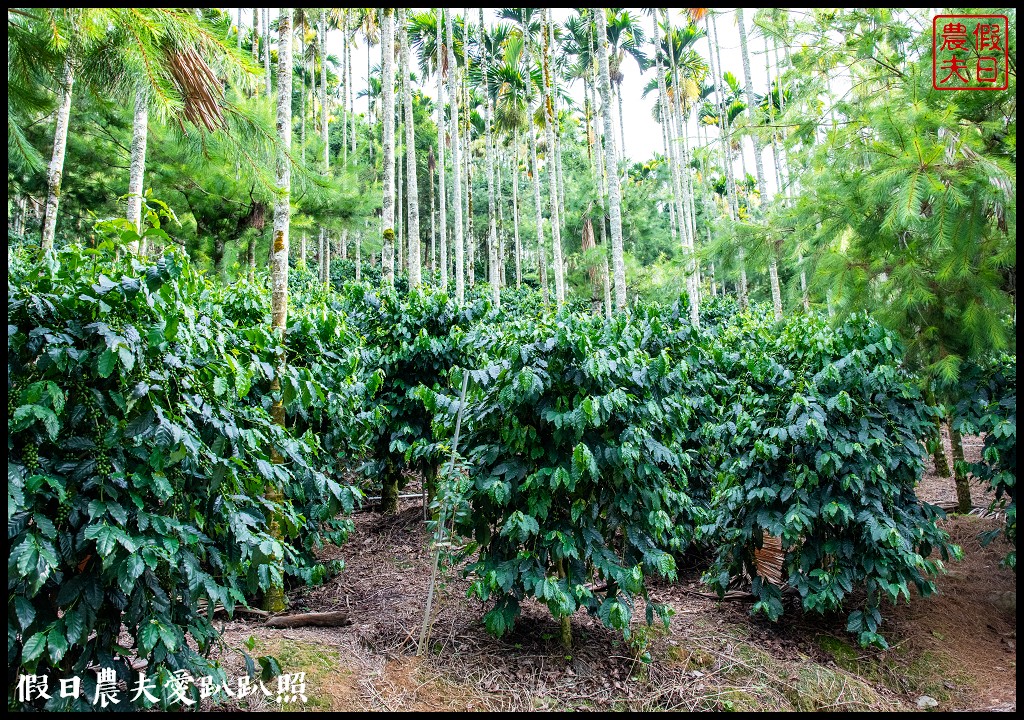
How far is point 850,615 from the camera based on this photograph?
11.6 feet

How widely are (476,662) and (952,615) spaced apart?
10.5 ft

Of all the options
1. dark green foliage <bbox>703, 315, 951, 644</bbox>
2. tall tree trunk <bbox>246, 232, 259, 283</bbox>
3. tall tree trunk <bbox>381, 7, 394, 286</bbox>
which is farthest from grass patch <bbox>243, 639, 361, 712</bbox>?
tall tree trunk <bbox>246, 232, 259, 283</bbox>

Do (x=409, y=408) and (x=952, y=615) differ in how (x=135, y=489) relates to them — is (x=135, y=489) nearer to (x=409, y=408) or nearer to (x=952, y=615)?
(x=409, y=408)

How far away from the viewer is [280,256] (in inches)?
148

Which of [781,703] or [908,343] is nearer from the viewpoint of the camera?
[781,703]

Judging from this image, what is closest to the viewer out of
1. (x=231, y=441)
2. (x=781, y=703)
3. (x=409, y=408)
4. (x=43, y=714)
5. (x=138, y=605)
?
(x=43, y=714)

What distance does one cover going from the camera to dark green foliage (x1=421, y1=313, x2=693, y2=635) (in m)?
2.86

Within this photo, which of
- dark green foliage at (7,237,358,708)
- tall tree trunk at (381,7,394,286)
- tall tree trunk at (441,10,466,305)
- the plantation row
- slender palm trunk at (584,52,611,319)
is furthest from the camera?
slender palm trunk at (584,52,611,319)

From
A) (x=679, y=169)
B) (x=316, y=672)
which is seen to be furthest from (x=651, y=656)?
(x=679, y=169)

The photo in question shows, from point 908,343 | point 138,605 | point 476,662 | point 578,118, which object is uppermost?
point 578,118

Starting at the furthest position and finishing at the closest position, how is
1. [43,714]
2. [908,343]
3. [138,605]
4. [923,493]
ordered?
1. [923,493]
2. [908,343]
3. [138,605]
4. [43,714]

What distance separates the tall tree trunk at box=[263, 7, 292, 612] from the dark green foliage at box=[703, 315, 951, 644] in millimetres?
2761

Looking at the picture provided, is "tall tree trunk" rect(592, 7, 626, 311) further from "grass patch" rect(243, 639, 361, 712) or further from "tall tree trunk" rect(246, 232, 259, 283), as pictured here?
"grass patch" rect(243, 639, 361, 712)

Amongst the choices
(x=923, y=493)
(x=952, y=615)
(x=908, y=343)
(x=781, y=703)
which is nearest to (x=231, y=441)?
(x=781, y=703)
